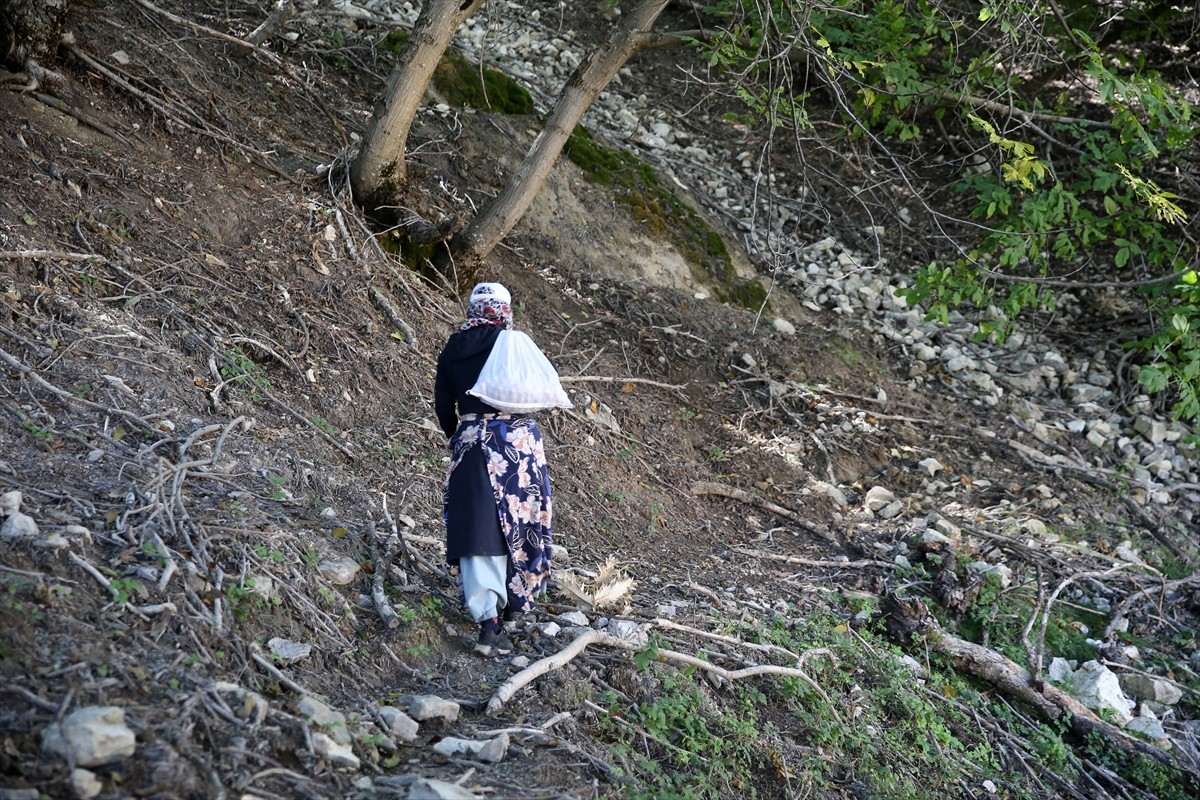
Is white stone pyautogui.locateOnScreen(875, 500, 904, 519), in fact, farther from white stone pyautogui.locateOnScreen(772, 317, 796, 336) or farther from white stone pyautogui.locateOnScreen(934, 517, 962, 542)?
white stone pyautogui.locateOnScreen(772, 317, 796, 336)

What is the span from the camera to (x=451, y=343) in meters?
4.06

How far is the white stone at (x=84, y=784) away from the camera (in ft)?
8.09

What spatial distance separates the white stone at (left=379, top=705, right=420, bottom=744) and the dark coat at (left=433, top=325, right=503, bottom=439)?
3.98 ft

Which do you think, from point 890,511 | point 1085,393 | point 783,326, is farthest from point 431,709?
point 1085,393

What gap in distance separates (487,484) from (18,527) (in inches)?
63.2

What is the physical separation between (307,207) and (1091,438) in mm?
6252

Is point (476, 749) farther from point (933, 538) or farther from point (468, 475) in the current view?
point (933, 538)

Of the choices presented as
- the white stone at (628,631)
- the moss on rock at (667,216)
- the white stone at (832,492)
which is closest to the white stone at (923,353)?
the moss on rock at (667,216)

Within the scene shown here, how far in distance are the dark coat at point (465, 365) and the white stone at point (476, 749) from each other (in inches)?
50.6

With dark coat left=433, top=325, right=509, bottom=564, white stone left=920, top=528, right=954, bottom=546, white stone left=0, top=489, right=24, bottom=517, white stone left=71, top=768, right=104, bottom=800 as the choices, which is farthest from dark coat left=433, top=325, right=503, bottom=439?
white stone left=920, top=528, right=954, bottom=546

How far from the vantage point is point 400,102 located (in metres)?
6.57

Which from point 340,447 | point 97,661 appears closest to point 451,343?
point 340,447

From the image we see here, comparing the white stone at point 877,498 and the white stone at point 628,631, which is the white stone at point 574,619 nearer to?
the white stone at point 628,631

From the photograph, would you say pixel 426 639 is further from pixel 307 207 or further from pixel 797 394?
pixel 797 394
